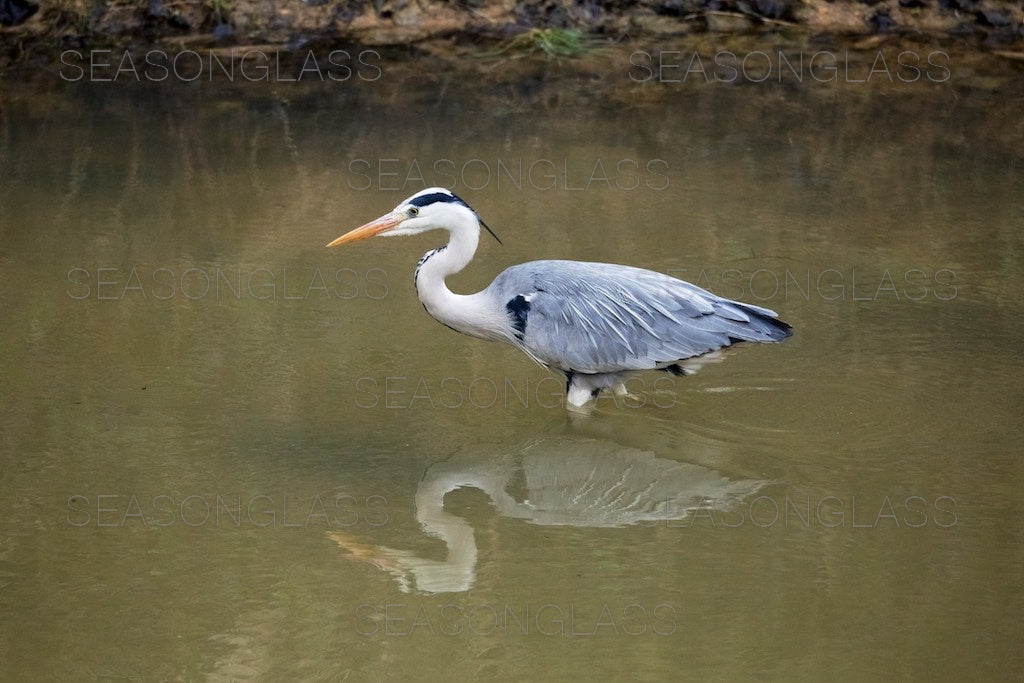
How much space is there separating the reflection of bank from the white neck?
672mm

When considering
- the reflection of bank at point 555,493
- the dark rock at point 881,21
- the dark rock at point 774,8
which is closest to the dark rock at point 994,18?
the dark rock at point 881,21

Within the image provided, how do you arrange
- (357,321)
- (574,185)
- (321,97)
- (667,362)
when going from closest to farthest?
(667,362) < (357,321) < (574,185) < (321,97)

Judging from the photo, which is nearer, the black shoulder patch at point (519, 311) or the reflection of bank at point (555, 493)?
the reflection of bank at point (555, 493)

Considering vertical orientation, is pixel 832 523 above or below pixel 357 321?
below

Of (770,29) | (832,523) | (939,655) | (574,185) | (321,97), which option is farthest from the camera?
(770,29)

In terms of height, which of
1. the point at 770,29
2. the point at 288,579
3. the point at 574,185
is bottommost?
the point at 288,579

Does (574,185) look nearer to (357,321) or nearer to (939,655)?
(357,321)

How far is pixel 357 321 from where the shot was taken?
7.09m

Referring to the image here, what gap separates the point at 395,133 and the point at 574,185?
146 cm

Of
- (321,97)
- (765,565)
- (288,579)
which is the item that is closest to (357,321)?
(288,579)

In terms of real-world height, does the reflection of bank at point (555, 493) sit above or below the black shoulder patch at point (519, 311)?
below

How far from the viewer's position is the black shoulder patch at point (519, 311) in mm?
6379

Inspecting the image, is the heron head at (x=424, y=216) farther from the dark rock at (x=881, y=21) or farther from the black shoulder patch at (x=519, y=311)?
the dark rock at (x=881, y=21)

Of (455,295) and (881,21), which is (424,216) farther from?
(881,21)
